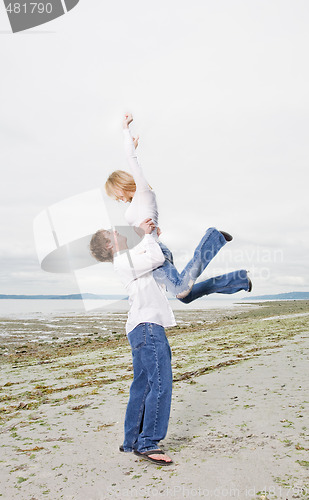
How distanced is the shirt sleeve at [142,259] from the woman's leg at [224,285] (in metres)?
0.44

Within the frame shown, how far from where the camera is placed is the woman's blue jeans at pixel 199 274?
372 centimetres

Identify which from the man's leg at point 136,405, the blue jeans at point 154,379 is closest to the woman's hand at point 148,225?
the blue jeans at point 154,379

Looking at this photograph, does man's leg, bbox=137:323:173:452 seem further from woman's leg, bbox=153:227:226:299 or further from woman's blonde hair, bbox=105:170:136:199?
woman's blonde hair, bbox=105:170:136:199

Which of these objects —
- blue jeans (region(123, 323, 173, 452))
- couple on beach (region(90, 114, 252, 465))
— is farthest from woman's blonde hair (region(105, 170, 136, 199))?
blue jeans (region(123, 323, 173, 452))

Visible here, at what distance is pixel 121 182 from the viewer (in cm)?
388

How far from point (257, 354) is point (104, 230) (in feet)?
22.2

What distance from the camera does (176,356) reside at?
34.2 ft

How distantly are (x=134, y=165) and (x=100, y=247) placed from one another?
0.89 meters

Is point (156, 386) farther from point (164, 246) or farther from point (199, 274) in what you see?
point (164, 246)

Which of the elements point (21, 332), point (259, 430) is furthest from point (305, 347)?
point (21, 332)

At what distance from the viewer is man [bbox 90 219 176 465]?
3.77 meters

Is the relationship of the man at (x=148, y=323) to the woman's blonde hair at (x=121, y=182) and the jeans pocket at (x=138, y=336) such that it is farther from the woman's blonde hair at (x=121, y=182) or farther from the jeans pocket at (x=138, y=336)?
the woman's blonde hair at (x=121, y=182)

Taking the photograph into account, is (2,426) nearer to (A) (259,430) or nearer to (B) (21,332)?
(A) (259,430)

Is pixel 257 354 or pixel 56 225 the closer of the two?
pixel 56 225
